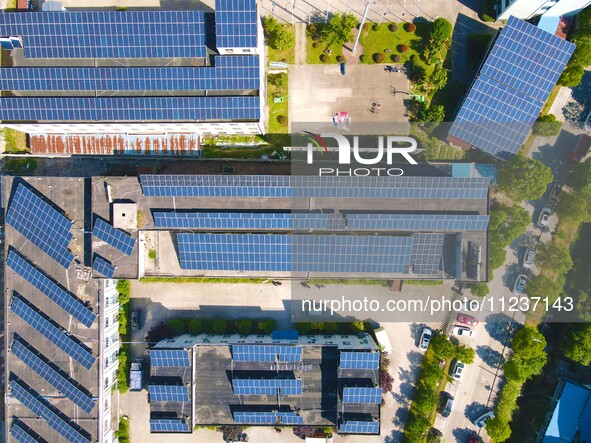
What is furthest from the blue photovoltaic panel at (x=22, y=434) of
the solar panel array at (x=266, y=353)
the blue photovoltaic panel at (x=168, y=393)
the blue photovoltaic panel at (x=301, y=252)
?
the blue photovoltaic panel at (x=301, y=252)

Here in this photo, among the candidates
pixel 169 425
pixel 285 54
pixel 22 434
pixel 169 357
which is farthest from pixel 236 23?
pixel 22 434

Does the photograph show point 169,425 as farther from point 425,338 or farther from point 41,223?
point 425,338

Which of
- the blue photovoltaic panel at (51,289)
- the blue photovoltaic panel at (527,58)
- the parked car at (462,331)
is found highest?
the blue photovoltaic panel at (527,58)

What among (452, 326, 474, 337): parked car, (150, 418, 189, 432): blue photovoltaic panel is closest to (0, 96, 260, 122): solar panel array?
(150, 418, 189, 432): blue photovoltaic panel

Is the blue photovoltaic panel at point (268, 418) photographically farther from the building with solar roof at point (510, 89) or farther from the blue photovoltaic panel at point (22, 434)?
the building with solar roof at point (510, 89)

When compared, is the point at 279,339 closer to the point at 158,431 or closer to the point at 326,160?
the point at 158,431
